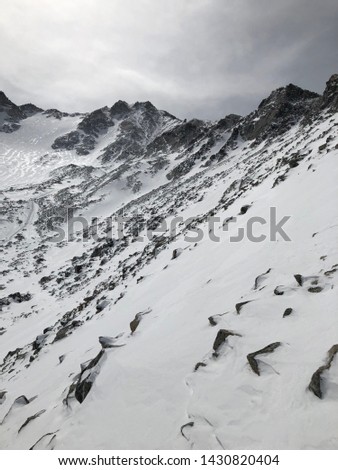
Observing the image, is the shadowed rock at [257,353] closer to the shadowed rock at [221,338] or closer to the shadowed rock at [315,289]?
the shadowed rock at [221,338]

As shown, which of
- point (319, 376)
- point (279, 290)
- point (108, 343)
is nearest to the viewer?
point (319, 376)

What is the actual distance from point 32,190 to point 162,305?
263 ft

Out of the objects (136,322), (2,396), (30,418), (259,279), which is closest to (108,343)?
(136,322)

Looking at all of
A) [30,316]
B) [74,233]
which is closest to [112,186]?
[74,233]

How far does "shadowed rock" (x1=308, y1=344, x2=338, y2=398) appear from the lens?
169 inches

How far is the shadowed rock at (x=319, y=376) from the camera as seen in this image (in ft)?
14.0

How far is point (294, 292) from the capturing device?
23.2 feet

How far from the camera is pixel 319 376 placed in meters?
4.40

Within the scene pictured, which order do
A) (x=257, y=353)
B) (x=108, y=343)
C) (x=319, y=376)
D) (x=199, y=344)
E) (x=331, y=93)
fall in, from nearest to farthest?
(x=319, y=376), (x=257, y=353), (x=199, y=344), (x=108, y=343), (x=331, y=93)

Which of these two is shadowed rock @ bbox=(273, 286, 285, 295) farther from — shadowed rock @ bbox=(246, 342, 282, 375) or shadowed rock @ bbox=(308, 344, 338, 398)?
shadowed rock @ bbox=(308, 344, 338, 398)

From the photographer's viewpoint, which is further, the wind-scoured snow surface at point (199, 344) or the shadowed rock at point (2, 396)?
the shadowed rock at point (2, 396)

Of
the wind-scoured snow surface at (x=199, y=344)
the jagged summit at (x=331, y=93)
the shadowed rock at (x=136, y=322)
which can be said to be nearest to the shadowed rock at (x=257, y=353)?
the wind-scoured snow surface at (x=199, y=344)

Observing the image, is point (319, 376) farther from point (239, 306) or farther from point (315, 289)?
point (239, 306)

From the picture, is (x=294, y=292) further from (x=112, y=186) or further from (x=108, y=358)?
(x=112, y=186)
